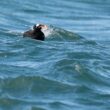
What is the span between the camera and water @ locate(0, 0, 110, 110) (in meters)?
13.5

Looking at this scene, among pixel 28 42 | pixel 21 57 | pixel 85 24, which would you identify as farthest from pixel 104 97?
pixel 85 24

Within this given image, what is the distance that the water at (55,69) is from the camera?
531 inches

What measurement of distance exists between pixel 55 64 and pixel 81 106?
3.21 meters

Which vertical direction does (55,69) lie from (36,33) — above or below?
below

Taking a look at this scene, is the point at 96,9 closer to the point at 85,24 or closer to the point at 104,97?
the point at 85,24

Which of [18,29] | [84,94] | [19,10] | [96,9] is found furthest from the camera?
[96,9]

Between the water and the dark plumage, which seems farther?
the dark plumage

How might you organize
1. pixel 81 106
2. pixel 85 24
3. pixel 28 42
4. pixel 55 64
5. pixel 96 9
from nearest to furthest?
pixel 81 106 → pixel 55 64 → pixel 28 42 → pixel 85 24 → pixel 96 9

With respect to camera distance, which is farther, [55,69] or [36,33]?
[36,33]

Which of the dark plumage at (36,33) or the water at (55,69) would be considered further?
the dark plumage at (36,33)

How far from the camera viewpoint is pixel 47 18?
26.7 meters

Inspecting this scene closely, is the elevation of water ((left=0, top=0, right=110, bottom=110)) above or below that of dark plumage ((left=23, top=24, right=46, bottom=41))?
below

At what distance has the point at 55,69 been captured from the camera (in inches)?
627

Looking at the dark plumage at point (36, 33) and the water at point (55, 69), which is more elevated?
the dark plumage at point (36, 33)
